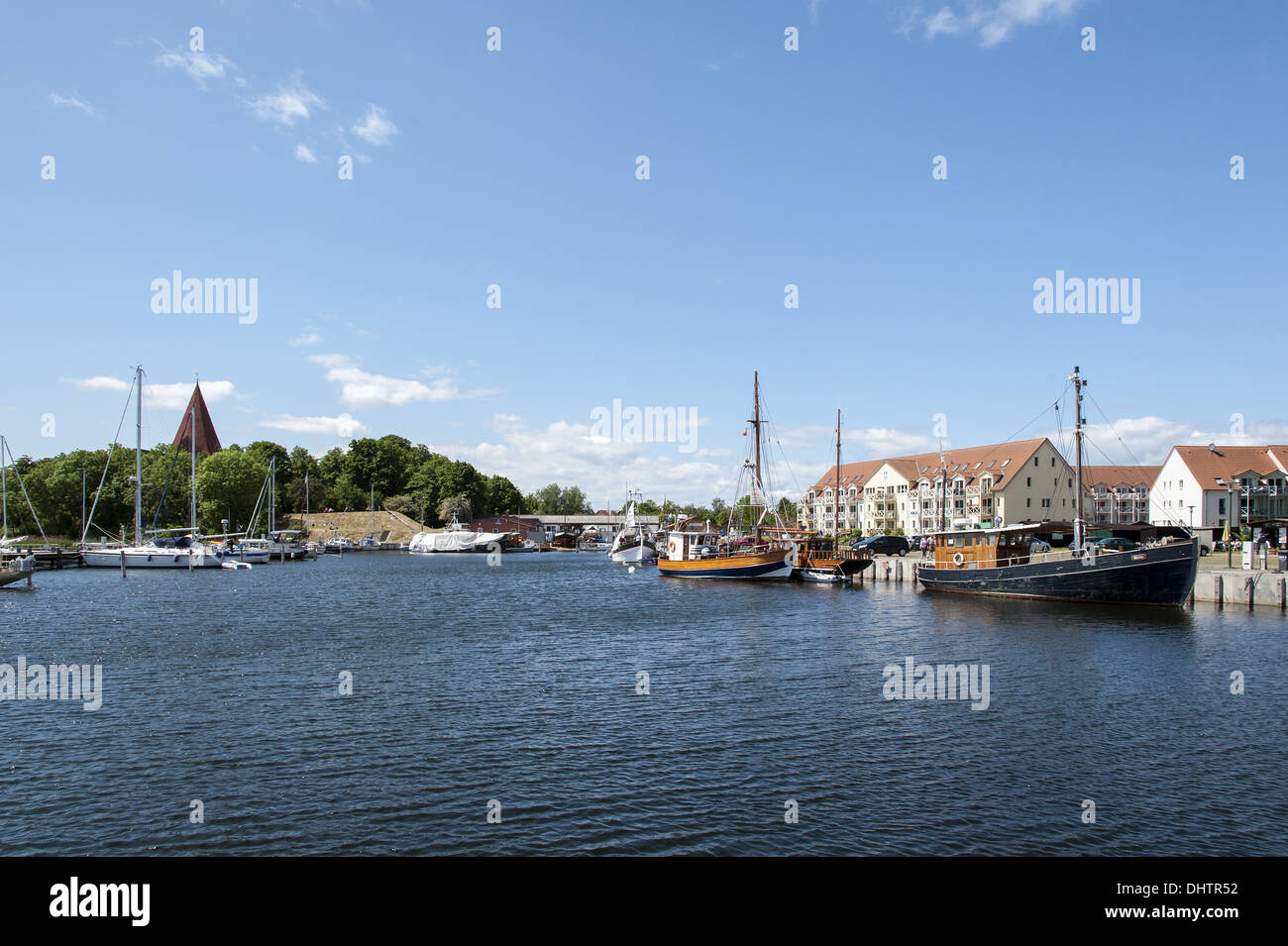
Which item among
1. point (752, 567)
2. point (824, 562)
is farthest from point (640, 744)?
point (824, 562)

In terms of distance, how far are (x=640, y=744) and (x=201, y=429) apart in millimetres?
187467

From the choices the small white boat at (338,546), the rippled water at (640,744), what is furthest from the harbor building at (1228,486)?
the small white boat at (338,546)

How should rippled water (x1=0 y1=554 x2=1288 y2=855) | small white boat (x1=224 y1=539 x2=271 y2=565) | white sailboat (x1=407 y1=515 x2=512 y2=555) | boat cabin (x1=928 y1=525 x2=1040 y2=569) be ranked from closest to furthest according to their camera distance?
rippled water (x1=0 y1=554 x2=1288 y2=855) < boat cabin (x1=928 y1=525 x2=1040 y2=569) < small white boat (x1=224 y1=539 x2=271 y2=565) < white sailboat (x1=407 y1=515 x2=512 y2=555)

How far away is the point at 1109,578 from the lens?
156 feet

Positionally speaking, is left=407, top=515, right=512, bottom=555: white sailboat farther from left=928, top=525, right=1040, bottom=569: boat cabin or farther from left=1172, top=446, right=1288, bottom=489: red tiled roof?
left=1172, top=446, right=1288, bottom=489: red tiled roof

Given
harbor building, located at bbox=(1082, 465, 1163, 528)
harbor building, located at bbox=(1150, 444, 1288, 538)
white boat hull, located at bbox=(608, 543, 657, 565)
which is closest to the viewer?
harbor building, located at bbox=(1150, 444, 1288, 538)

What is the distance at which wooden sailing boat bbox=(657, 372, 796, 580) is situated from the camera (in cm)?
7056

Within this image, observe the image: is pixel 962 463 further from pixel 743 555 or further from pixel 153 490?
pixel 153 490

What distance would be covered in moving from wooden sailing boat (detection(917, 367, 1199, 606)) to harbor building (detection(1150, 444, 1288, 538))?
4460 cm

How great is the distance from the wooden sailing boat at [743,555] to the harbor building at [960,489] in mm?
24505

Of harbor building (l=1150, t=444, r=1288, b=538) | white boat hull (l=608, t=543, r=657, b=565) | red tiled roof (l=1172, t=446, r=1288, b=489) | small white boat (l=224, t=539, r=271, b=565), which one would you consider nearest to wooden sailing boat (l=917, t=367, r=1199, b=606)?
harbor building (l=1150, t=444, r=1288, b=538)
